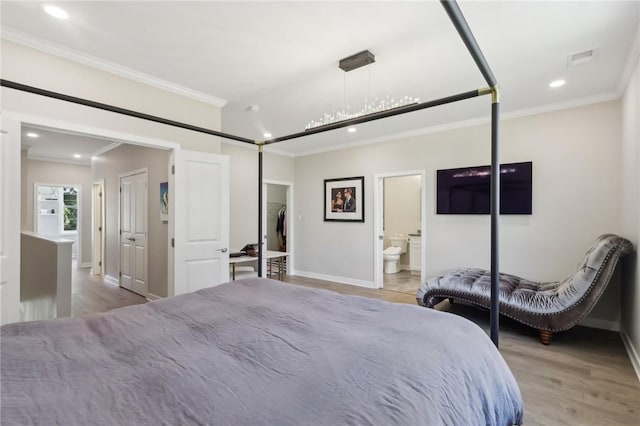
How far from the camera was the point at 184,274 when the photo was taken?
340 centimetres

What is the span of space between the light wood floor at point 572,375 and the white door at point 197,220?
204cm

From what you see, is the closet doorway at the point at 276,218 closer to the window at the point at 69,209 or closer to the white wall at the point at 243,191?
the white wall at the point at 243,191

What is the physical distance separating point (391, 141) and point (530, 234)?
2.55 m

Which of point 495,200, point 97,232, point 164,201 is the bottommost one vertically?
point 97,232

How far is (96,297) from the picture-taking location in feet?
15.8

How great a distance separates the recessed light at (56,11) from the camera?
2.09 m

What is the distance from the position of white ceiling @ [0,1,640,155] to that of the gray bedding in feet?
6.58

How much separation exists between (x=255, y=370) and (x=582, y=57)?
3.62 m

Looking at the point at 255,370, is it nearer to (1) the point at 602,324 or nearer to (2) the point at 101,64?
(2) the point at 101,64

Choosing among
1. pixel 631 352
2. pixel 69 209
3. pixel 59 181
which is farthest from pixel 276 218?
pixel 69 209

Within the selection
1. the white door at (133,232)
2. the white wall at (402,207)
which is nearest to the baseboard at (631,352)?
the white wall at (402,207)

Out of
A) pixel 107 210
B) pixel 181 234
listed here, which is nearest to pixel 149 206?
pixel 181 234

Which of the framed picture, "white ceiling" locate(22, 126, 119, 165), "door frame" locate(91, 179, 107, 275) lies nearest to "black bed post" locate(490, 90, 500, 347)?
the framed picture

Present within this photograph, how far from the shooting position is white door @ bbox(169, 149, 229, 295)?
11.0 feet
